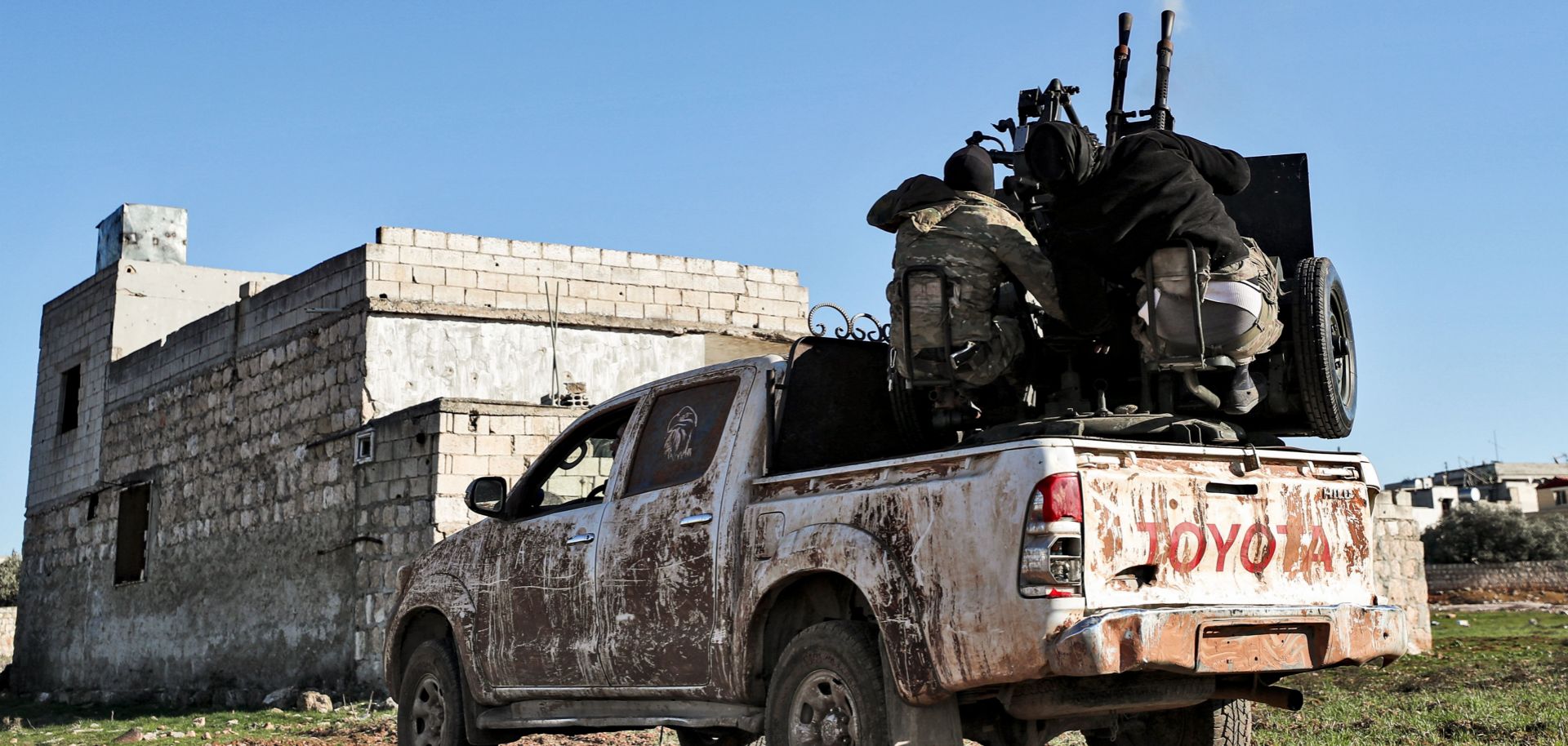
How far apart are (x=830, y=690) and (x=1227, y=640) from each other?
133 cm

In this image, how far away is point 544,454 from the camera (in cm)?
725

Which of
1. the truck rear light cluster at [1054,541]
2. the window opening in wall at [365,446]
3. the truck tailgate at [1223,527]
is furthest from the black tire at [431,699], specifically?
the window opening in wall at [365,446]

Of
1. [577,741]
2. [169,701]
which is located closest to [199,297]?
[169,701]

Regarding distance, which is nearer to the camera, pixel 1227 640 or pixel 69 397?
pixel 1227 640

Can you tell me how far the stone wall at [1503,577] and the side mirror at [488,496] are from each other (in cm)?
4284

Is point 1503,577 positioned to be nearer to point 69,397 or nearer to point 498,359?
point 498,359

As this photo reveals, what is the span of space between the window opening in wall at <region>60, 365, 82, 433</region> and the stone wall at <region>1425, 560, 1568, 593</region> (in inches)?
1440

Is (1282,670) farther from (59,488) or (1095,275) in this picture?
(59,488)

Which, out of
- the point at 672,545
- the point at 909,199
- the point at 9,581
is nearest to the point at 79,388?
the point at 672,545

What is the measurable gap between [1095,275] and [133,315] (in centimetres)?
2084

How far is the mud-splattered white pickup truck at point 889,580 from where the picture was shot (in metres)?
4.79

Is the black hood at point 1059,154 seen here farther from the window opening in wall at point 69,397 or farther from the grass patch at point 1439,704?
the window opening in wall at point 69,397

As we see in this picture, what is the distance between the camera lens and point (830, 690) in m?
5.32

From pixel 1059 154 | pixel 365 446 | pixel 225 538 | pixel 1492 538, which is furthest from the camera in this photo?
pixel 1492 538
